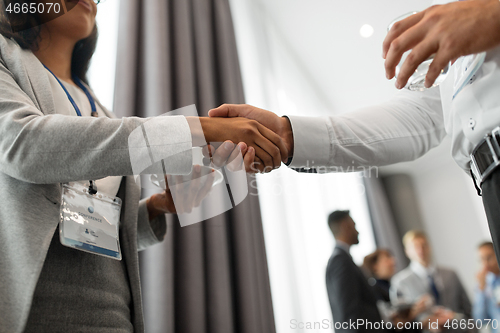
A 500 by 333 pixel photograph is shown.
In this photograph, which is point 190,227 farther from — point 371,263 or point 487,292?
point 487,292

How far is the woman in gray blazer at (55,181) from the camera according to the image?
0.40 m

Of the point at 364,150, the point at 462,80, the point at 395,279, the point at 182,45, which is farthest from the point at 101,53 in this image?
the point at 395,279

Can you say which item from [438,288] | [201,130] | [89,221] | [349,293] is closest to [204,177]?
[201,130]

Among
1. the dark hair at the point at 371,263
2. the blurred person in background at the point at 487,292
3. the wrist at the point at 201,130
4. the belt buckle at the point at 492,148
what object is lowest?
the blurred person in background at the point at 487,292

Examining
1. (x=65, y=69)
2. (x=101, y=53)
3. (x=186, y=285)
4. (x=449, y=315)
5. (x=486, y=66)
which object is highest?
(x=101, y=53)

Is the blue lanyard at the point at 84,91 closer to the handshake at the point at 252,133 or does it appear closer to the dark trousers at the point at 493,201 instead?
the handshake at the point at 252,133

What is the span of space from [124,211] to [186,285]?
39cm

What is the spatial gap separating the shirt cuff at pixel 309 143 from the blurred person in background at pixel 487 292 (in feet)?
2.23

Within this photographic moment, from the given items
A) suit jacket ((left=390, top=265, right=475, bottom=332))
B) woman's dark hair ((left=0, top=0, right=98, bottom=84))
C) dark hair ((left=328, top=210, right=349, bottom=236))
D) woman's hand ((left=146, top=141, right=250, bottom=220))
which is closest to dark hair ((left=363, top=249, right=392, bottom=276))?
suit jacket ((left=390, top=265, right=475, bottom=332))

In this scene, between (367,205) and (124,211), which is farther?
(367,205)

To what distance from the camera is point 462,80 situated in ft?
1.67

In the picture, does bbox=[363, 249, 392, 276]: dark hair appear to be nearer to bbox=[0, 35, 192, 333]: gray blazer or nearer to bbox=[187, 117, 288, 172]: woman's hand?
bbox=[187, 117, 288, 172]: woman's hand

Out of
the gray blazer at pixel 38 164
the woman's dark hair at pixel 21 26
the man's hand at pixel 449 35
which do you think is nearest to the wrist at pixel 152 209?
the gray blazer at pixel 38 164

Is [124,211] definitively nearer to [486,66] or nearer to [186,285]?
[186,285]
